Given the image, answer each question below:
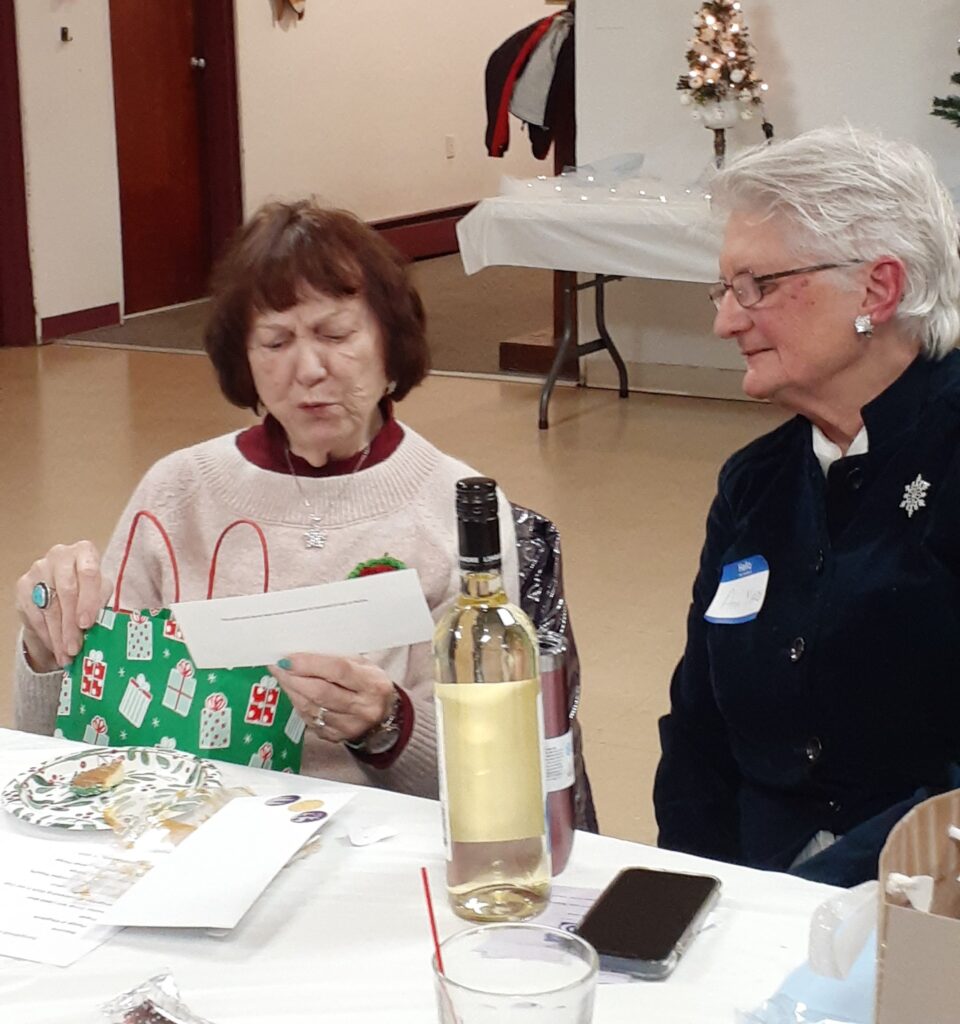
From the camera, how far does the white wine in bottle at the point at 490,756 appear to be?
4.14ft

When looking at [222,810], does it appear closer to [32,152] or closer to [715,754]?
[715,754]

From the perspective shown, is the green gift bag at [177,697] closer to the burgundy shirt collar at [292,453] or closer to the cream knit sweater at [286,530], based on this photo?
the cream knit sweater at [286,530]

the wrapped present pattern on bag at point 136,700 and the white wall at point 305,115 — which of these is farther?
the white wall at point 305,115

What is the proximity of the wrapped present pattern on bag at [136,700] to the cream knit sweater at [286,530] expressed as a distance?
0.17 meters

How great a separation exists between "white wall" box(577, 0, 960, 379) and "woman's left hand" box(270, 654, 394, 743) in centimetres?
469

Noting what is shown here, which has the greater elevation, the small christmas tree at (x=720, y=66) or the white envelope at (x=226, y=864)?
the small christmas tree at (x=720, y=66)

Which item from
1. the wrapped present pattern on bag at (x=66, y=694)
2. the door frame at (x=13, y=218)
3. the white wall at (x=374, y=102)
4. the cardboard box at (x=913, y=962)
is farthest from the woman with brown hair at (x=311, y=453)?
the white wall at (x=374, y=102)

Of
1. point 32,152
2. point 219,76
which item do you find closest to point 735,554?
point 32,152

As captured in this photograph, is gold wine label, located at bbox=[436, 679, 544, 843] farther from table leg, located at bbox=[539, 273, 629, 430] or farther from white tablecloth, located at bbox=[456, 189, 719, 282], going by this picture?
table leg, located at bbox=[539, 273, 629, 430]

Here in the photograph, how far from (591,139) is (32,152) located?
2899 mm

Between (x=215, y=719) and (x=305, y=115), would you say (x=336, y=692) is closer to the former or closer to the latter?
(x=215, y=719)

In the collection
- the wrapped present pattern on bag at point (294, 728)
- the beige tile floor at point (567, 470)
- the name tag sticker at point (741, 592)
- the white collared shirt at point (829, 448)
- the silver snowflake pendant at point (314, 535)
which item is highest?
the white collared shirt at point (829, 448)

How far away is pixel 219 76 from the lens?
9039 mm

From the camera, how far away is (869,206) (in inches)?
71.1
